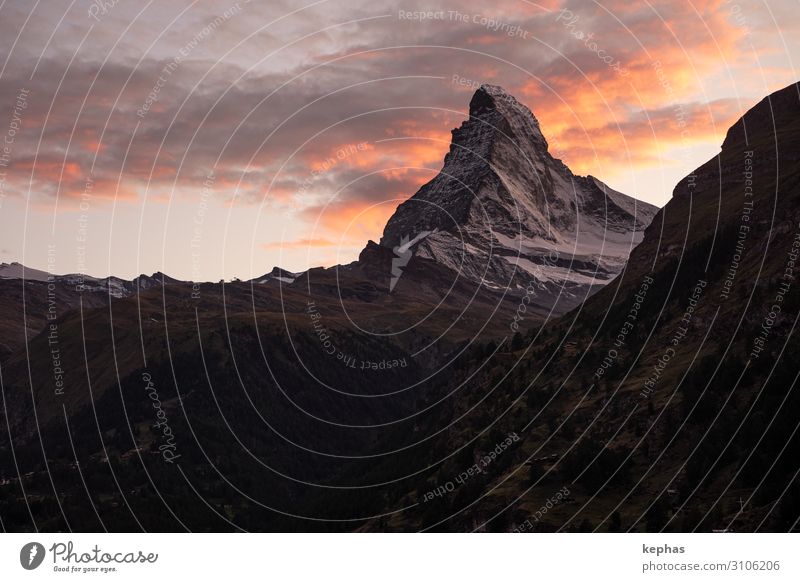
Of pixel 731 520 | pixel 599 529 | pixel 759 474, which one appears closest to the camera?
pixel 731 520

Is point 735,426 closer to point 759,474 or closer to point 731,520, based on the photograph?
point 759,474
